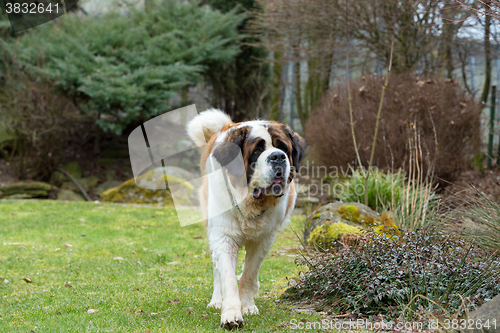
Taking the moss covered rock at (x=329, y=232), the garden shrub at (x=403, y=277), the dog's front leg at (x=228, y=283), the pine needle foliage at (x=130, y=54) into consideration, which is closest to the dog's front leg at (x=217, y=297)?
the dog's front leg at (x=228, y=283)

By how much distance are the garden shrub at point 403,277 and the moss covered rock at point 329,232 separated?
1263mm

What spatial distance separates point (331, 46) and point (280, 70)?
520 cm

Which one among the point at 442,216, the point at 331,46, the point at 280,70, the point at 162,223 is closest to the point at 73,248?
the point at 162,223

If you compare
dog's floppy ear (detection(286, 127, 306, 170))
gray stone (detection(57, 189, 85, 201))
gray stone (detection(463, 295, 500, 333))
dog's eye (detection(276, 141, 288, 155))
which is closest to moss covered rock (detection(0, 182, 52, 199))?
gray stone (detection(57, 189, 85, 201))

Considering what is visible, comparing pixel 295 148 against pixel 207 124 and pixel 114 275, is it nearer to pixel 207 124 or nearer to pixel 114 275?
pixel 207 124

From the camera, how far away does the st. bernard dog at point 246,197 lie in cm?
362

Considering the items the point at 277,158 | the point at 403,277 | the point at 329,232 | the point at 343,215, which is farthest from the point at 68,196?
the point at 403,277

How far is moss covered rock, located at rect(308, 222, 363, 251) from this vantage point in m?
5.71

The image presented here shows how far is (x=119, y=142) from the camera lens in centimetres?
1650

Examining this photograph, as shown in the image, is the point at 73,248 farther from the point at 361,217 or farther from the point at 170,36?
the point at 170,36

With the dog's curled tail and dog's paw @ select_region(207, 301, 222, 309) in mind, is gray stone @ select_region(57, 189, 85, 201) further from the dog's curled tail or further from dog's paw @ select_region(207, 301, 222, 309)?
dog's paw @ select_region(207, 301, 222, 309)

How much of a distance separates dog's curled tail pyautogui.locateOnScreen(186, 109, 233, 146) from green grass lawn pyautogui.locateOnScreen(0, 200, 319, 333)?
1.68m

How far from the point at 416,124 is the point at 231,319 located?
679 centimetres

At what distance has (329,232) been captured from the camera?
5859 mm
